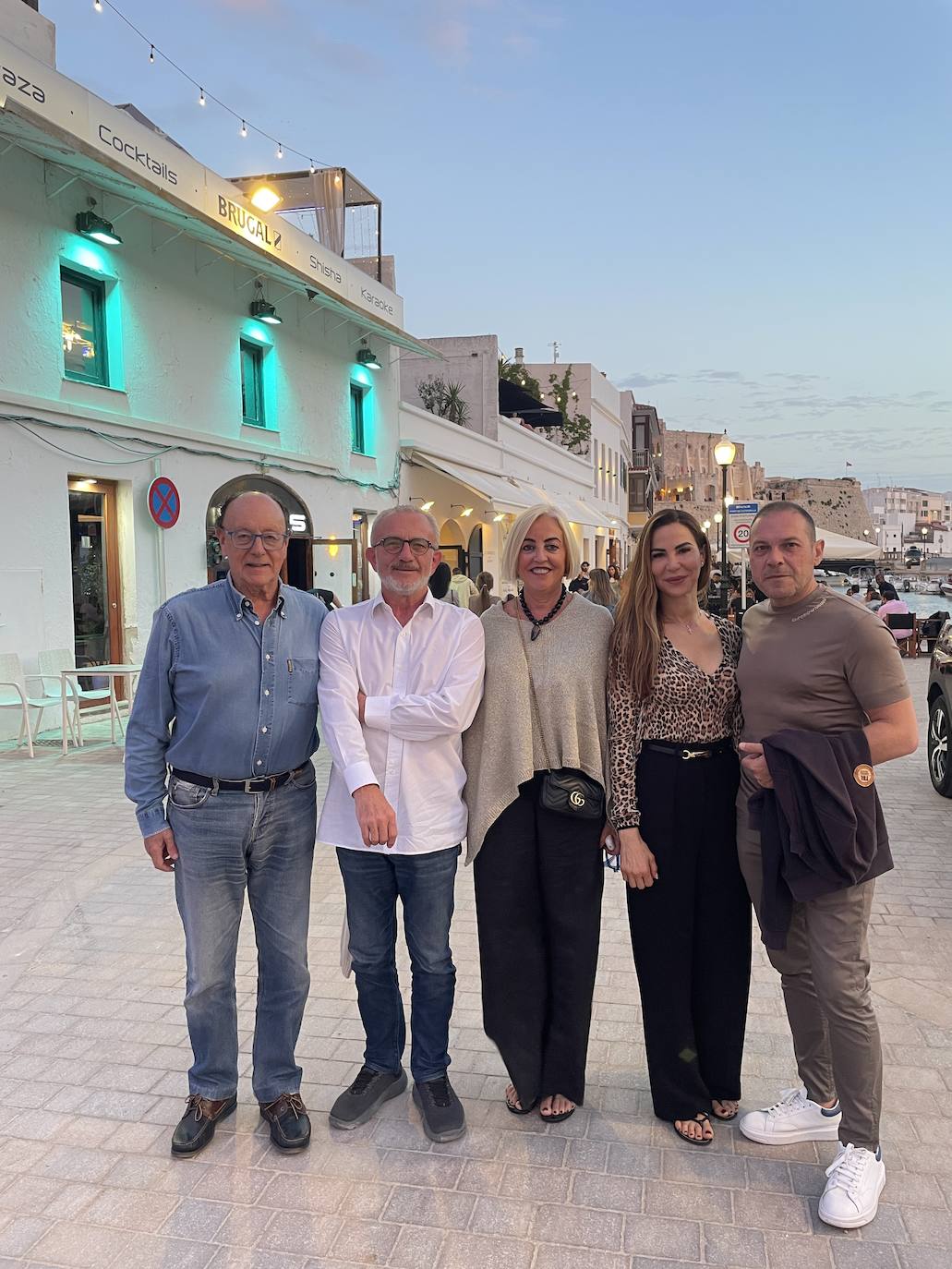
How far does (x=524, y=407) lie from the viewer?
3472 cm

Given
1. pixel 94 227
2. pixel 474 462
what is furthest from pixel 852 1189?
pixel 474 462

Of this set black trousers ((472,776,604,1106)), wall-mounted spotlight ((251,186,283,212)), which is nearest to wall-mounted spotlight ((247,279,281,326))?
wall-mounted spotlight ((251,186,283,212))

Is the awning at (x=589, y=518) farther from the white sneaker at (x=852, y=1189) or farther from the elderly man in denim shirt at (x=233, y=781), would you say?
the white sneaker at (x=852, y=1189)

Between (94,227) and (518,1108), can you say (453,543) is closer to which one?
(94,227)

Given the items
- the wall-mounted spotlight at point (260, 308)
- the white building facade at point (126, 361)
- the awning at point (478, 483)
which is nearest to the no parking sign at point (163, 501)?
the white building facade at point (126, 361)

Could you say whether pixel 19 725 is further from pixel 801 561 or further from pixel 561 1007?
pixel 801 561

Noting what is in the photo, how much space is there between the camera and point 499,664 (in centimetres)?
296

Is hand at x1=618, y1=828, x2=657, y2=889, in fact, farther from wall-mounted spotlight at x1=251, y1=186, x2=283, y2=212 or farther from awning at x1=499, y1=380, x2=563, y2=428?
awning at x1=499, y1=380, x2=563, y2=428

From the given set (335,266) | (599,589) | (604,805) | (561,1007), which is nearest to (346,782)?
(604,805)

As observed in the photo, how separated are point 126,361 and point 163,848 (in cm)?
1088

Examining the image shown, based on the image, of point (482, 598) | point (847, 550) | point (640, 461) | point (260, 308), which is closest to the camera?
point (482, 598)

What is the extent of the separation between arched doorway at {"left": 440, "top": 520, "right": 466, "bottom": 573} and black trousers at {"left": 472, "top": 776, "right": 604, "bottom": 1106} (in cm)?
1950

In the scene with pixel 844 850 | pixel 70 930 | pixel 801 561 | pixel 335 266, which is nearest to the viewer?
pixel 844 850

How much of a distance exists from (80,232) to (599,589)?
7587mm
